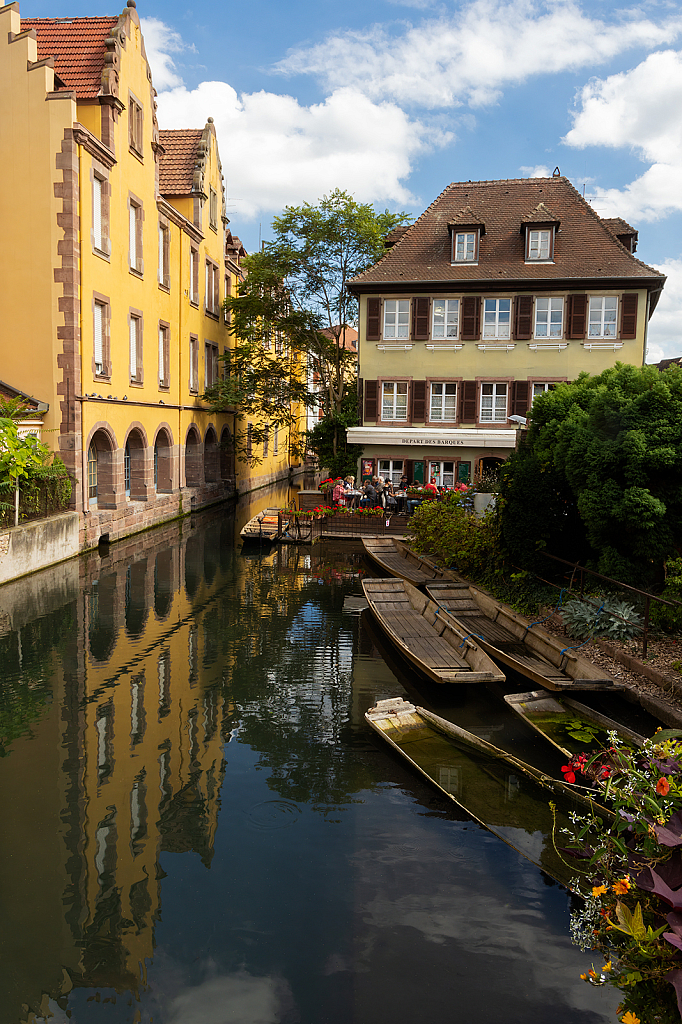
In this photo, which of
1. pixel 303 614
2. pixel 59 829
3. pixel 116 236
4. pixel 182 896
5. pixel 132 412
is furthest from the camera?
pixel 132 412

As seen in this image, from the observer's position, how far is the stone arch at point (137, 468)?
26.9 metres

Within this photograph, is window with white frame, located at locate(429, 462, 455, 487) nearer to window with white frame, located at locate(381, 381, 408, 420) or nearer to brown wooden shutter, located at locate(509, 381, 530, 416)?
window with white frame, located at locate(381, 381, 408, 420)

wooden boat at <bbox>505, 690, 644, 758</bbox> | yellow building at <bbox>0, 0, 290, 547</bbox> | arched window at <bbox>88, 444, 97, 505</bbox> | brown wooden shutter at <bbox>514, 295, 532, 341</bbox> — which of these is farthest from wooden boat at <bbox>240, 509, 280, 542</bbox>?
wooden boat at <bbox>505, 690, 644, 758</bbox>

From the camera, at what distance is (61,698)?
10.8 metres

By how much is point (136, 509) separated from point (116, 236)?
8.68 meters

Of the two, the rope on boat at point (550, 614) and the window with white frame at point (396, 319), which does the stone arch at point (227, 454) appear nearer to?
the window with white frame at point (396, 319)

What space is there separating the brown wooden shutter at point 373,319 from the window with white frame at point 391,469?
4.92 m

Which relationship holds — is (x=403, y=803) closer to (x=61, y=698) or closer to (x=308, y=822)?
(x=308, y=822)

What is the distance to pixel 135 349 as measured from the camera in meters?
26.3

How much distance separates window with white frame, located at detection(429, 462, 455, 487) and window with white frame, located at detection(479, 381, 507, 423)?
2.30m

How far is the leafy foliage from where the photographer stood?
11.9 m

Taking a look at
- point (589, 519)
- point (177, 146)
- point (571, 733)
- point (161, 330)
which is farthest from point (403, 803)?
Answer: point (177, 146)

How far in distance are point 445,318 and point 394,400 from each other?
12.3ft

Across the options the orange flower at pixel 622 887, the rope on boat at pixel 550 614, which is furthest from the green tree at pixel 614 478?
the orange flower at pixel 622 887
